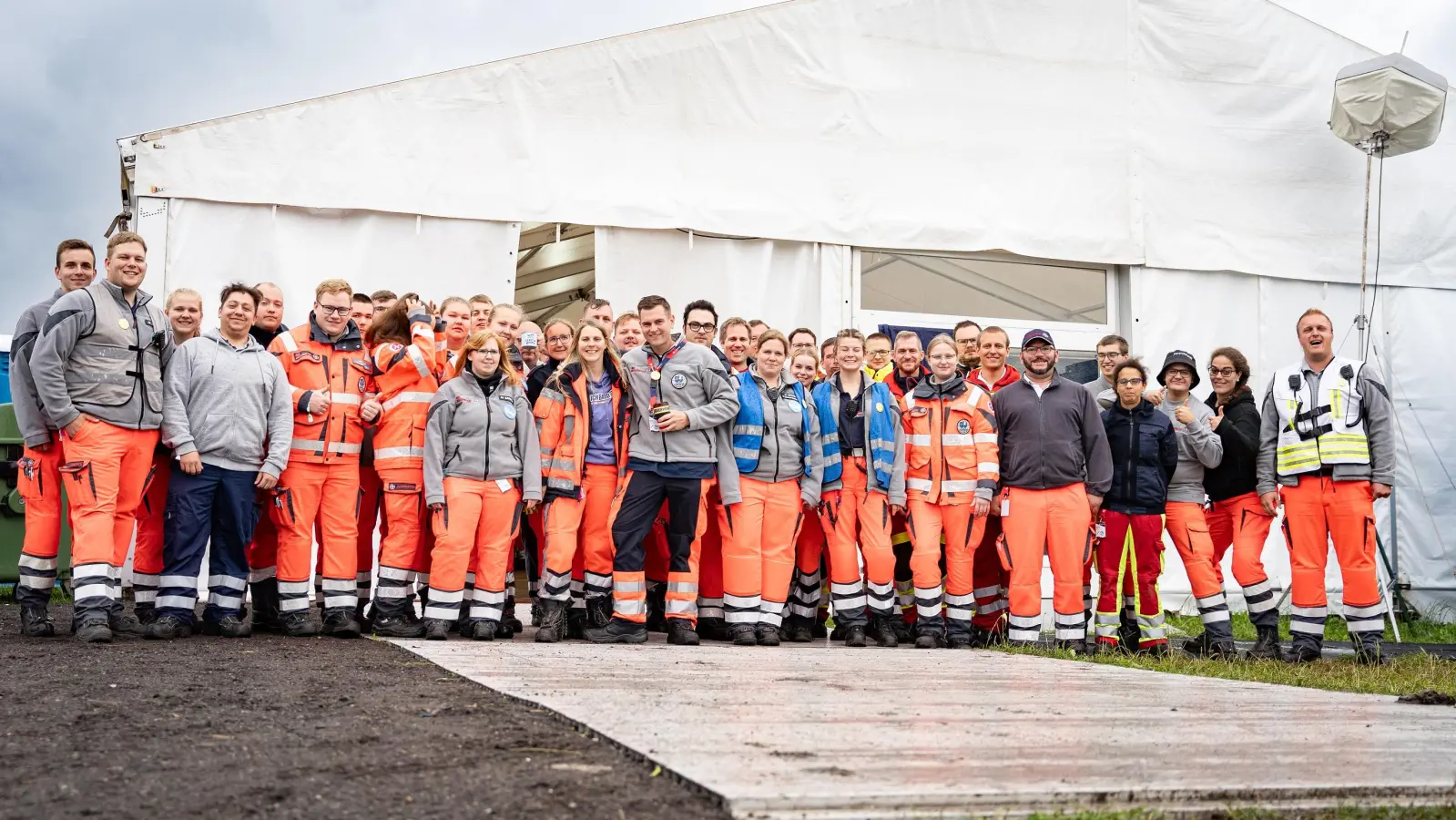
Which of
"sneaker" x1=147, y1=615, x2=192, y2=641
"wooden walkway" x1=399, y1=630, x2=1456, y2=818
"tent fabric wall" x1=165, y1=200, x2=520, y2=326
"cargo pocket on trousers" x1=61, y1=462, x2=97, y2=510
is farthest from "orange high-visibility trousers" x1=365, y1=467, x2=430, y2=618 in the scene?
"tent fabric wall" x1=165, y1=200, x2=520, y2=326

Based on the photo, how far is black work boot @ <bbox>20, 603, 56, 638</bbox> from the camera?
5496 millimetres

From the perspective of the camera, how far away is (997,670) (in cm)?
503

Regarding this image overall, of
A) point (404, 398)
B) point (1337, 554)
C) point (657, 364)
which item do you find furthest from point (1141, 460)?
point (404, 398)

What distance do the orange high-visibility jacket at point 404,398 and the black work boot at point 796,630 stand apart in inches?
91.7

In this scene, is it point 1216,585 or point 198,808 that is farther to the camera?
point 1216,585

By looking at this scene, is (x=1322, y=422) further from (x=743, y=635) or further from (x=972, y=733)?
(x=972, y=733)

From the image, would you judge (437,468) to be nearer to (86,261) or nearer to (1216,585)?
(86,261)

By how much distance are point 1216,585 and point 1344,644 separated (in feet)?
5.47

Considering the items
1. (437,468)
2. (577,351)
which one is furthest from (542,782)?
(577,351)

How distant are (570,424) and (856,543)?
1.77 m

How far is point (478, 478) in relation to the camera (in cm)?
611

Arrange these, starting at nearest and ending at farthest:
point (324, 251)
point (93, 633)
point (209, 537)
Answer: point (93, 633)
point (209, 537)
point (324, 251)

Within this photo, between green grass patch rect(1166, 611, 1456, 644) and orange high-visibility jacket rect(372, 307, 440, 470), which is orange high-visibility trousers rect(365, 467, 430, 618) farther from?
green grass patch rect(1166, 611, 1456, 644)

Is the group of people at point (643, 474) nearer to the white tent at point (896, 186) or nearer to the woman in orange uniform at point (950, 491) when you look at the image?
the woman in orange uniform at point (950, 491)
